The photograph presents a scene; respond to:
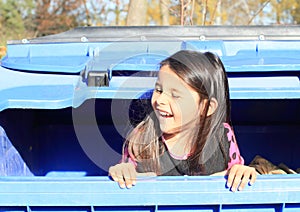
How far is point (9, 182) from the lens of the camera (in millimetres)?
1179

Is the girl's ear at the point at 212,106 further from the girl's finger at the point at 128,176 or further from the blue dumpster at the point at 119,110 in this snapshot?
the girl's finger at the point at 128,176

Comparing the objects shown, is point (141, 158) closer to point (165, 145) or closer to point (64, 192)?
point (165, 145)

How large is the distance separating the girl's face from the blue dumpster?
82mm

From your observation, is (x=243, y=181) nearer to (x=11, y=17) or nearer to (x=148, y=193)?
(x=148, y=193)

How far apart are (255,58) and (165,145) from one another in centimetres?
46

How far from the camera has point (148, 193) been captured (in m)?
1.17

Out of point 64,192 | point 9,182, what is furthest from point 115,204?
point 9,182

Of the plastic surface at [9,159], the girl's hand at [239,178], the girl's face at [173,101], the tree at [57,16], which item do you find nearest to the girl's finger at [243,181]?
the girl's hand at [239,178]

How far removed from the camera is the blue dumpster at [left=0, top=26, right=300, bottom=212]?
1.17m

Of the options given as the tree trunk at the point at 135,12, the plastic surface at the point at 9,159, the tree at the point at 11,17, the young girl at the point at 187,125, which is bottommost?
the plastic surface at the point at 9,159

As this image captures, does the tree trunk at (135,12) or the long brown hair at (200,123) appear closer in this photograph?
the long brown hair at (200,123)

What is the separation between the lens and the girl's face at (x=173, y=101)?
1369mm

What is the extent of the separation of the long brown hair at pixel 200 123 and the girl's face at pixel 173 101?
21 millimetres

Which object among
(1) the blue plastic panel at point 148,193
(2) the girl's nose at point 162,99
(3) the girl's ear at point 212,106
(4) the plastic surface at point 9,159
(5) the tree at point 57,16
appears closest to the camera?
(1) the blue plastic panel at point 148,193
